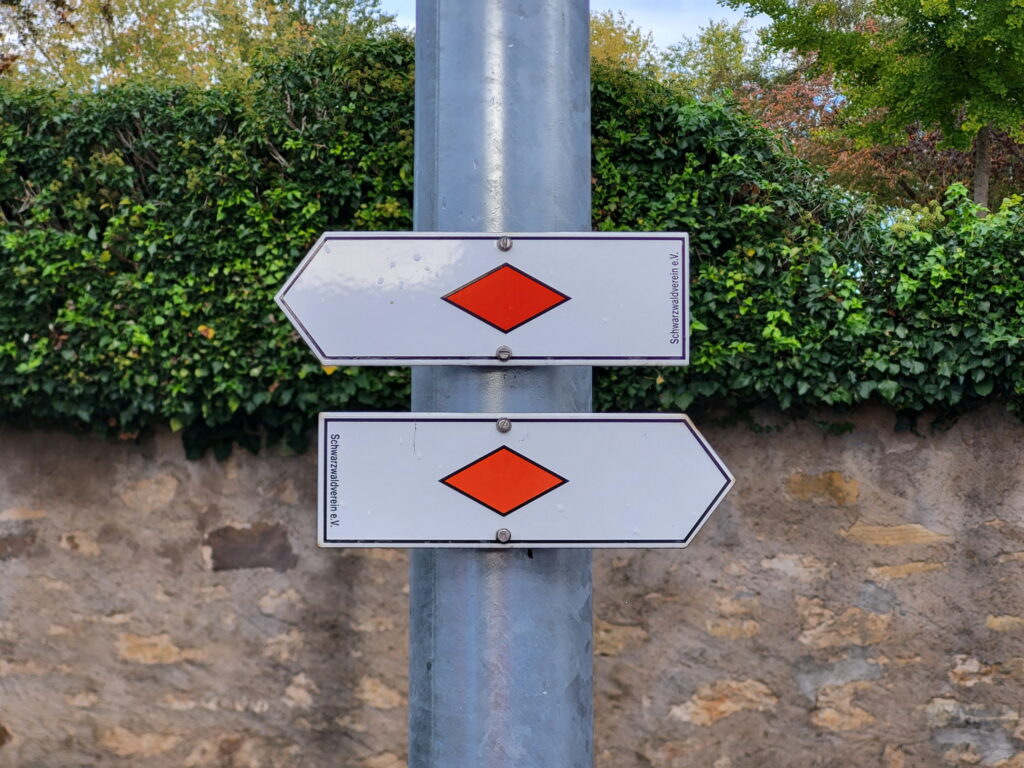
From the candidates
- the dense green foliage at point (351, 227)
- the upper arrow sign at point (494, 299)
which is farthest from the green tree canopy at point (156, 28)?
the upper arrow sign at point (494, 299)

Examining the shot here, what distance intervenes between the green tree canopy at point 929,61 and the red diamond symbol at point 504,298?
7.49 metres

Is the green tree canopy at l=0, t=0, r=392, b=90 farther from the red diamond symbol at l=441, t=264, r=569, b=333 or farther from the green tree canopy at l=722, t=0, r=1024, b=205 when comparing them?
the red diamond symbol at l=441, t=264, r=569, b=333

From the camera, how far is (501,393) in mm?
1747

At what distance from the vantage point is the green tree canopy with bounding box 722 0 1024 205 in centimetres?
855

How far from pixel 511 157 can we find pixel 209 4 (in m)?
16.0

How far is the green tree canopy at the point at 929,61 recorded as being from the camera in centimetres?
855

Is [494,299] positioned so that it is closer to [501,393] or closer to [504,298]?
[504,298]

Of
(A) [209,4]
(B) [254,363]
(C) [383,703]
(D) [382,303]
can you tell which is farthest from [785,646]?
(A) [209,4]

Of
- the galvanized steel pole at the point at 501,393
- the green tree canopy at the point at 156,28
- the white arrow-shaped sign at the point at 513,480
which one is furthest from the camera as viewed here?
the green tree canopy at the point at 156,28

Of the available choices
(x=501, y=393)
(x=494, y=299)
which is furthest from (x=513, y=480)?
(x=494, y=299)

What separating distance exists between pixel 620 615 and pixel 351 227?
2128 mm

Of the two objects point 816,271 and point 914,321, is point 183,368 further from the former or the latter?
point 914,321

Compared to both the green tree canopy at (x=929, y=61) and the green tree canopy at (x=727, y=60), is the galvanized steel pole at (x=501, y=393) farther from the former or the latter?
the green tree canopy at (x=727, y=60)

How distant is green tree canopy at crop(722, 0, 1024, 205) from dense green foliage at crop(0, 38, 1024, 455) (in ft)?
15.0
